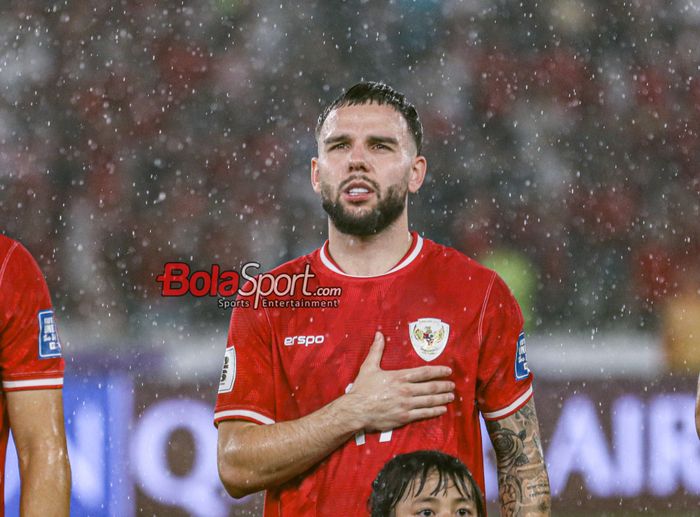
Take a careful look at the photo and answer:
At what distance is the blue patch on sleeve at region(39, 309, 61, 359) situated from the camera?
2.59 m

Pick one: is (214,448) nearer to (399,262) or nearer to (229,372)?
(229,372)

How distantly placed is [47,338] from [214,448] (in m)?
3.95

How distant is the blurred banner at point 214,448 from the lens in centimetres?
638

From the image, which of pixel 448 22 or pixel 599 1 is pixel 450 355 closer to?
pixel 448 22

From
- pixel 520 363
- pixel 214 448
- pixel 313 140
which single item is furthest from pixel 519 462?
pixel 313 140

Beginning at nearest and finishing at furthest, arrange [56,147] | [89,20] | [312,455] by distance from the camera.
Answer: [312,455] → [56,147] → [89,20]

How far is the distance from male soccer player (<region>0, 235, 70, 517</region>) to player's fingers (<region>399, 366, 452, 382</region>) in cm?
88

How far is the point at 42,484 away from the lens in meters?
2.48

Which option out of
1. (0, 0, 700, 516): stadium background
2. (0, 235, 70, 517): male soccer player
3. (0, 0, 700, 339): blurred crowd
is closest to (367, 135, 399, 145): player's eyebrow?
(0, 235, 70, 517): male soccer player

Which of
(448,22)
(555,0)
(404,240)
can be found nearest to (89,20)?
(448,22)

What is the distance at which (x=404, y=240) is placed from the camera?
2.98m

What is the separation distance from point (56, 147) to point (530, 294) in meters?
4.13

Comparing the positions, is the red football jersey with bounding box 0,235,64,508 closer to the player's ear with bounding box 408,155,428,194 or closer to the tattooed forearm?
the player's ear with bounding box 408,155,428,194

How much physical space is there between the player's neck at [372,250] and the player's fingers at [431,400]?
1.32 feet
